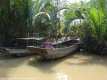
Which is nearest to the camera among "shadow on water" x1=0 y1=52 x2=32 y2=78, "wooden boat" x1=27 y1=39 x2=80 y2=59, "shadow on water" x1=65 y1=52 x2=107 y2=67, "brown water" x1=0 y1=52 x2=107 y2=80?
"brown water" x1=0 y1=52 x2=107 y2=80

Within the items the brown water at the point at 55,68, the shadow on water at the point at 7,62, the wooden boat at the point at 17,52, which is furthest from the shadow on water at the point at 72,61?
the wooden boat at the point at 17,52

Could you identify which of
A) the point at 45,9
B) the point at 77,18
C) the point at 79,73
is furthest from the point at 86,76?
the point at 45,9

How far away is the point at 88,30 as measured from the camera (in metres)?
14.5

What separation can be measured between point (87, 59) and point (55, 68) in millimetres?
2813

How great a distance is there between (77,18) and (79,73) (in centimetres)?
593

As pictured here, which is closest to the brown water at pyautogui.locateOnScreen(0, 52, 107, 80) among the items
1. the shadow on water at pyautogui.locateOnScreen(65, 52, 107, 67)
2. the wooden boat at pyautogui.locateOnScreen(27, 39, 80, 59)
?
the shadow on water at pyautogui.locateOnScreen(65, 52, 107, 67)

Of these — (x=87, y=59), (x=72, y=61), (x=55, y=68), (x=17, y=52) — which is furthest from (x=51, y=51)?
(x=87, y=59)

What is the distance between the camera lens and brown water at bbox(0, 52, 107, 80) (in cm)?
927

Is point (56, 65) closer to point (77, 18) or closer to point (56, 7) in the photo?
point (77, 18)

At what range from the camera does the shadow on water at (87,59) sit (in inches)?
473

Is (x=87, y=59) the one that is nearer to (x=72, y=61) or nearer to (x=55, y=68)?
(x=72, y=61)

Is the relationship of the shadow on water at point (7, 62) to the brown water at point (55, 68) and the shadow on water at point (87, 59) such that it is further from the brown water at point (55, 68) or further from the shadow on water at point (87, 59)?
the shadow on water at point (87, 59)

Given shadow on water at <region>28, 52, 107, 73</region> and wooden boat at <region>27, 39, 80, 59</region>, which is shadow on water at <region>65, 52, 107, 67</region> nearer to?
shadow on water at <region>28, 52, 107, 73</region>

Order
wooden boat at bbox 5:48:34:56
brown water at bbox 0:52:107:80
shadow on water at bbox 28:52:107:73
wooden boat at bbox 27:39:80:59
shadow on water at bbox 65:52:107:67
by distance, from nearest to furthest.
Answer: brown water at bbox 0:52:107:80, shadow on water at bbox 28:52:107:73, wooden boat at bbox 27:39:80:59, shadow on water at bbox 65:52:107:67, wooden boat at bbox 5:48:34:56
